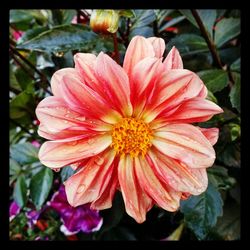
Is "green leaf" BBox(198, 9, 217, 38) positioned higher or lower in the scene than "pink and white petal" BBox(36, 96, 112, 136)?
higher

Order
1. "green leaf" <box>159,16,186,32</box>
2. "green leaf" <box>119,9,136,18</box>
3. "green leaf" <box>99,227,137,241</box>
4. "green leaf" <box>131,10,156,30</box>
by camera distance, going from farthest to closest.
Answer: "green leaf" <box>99,227,137,241</box> < "green leaf" <box>159,16,186,32</box> < "green leaf" <box>131,10,156,30</box> < "green leaf" <box>119,9,136,18</box>

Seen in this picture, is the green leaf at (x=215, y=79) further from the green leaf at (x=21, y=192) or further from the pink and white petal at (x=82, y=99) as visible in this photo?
the green leaf at (x=21, y=192)

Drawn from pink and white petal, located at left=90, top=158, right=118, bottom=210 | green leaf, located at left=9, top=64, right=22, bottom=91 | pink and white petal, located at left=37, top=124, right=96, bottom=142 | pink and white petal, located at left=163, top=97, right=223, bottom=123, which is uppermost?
A: pink and white petal, located at left=163, top=97, right=223, bottom=123

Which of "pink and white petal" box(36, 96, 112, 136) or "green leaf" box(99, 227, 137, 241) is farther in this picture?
"green leaf" box(99, 227, 137, 241)

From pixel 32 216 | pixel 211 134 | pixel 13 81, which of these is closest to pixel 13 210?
pixel 32 216

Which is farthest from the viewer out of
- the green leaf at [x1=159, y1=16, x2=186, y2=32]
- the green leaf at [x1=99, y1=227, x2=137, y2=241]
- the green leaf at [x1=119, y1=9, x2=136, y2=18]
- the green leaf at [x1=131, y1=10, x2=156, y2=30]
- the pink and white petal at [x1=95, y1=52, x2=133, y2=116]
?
the green leaf at [x1=99, y1=227, x2=137, y2=241]

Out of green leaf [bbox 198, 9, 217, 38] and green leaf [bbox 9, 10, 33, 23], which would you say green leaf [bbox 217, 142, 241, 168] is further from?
green leaf [bbox 9, 10, 33, 23]

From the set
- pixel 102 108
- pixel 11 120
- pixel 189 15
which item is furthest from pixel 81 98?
pixel 11 120

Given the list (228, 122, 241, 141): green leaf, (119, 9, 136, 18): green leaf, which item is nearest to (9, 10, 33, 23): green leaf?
(119, 9, 136, 18): green leaf
